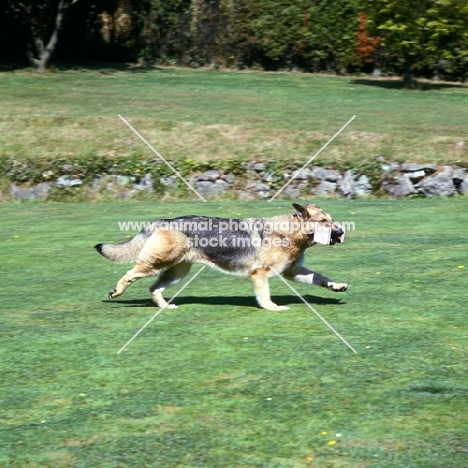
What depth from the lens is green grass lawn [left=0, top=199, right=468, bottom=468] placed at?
A: 614 cm

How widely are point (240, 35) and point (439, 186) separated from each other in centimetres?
1816

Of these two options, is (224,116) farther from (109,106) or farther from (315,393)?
(315,393)

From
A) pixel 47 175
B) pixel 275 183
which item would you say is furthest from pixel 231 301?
pixel 47 175

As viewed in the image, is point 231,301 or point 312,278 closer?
point 312,278

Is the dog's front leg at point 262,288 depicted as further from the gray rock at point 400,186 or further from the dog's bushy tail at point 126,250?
the gray rock at point 400,186

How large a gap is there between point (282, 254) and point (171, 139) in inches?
524

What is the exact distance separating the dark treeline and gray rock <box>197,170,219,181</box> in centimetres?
1251

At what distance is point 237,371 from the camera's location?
7.57 m

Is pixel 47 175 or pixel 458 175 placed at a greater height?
pixel 458 175

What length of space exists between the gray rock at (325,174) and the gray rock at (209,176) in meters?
2.20

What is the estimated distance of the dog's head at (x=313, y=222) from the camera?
9078mm

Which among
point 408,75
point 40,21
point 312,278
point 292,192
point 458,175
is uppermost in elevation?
point 40,21

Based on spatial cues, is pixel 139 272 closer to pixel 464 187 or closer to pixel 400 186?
pixel 400 186

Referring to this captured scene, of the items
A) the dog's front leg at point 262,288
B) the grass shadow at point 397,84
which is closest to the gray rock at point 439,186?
the dog's front leg at point 262,288
